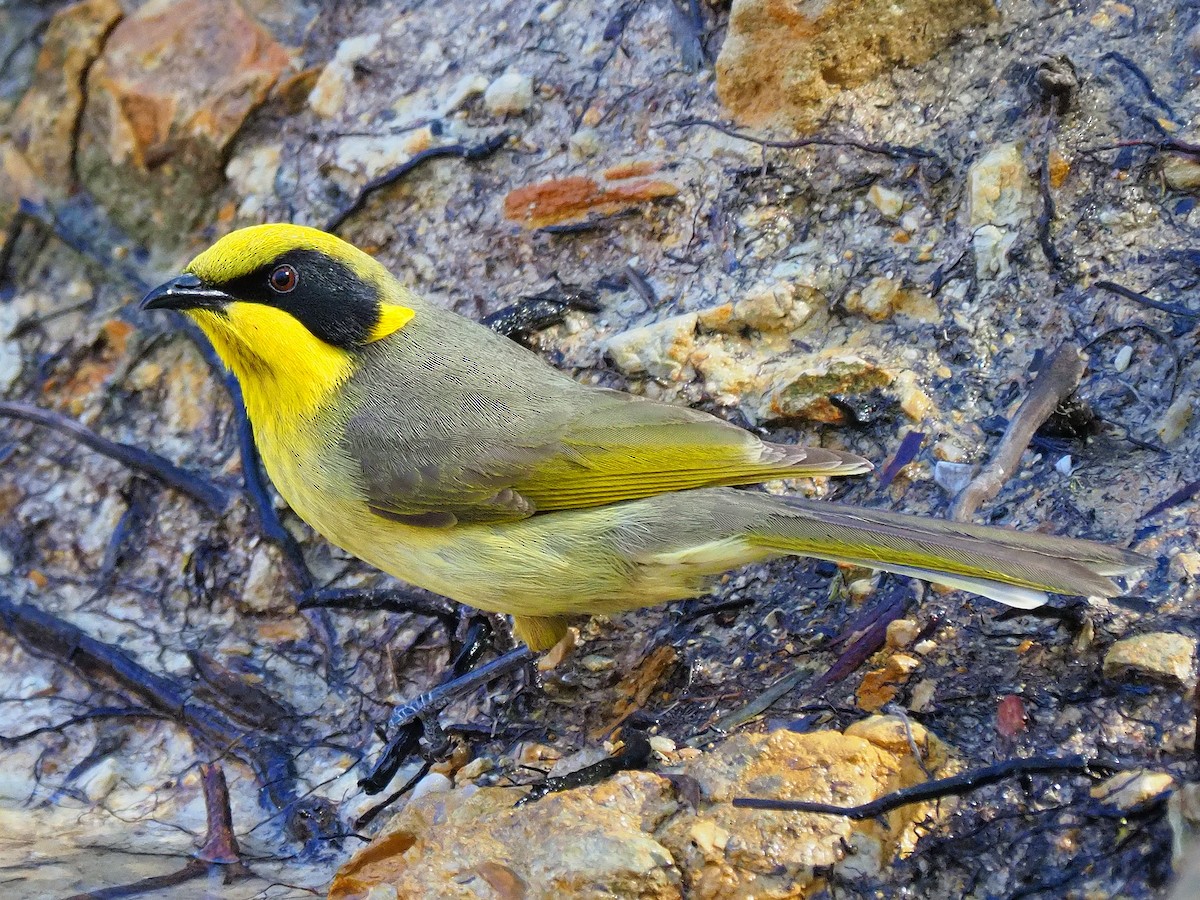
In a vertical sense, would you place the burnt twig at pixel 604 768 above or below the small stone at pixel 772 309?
below

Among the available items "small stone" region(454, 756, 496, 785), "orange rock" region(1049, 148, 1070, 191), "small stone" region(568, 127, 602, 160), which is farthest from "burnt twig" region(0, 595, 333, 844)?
"orange rock" region(1049, 148, 1070, 191)

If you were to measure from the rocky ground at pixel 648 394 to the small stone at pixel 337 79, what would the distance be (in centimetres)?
2

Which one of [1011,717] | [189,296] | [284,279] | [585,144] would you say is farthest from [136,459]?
[1011,717]

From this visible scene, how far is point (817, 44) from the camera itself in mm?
4824

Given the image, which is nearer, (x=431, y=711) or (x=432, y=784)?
(x=432, y=784)

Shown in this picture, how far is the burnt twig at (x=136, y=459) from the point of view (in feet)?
17.2

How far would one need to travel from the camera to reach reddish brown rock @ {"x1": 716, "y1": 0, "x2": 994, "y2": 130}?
4.74 meters

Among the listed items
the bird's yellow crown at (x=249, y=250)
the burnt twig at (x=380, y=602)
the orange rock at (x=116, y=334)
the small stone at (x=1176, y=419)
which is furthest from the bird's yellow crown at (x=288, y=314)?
the small stone at (x=1176, y=419)

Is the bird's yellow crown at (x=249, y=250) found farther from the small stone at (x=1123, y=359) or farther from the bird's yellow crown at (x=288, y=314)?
the small stone at (x=1123, y=359)

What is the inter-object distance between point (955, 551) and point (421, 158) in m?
3.26

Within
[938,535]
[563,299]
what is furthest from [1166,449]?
[563,299]

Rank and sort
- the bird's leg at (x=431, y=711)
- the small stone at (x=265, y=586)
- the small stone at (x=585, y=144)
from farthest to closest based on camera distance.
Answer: the small stone at (x=585, y=144)
the small stone at (x=265, y=586)
the bird's leg at (x=431, y=711)

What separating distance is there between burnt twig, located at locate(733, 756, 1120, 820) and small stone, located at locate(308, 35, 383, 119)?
4324 mm

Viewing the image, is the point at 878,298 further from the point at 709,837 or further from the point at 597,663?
the point at 709,837
